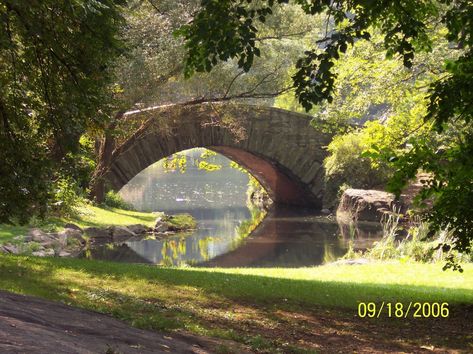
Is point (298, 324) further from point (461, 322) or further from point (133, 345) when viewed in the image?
point (133, 345)

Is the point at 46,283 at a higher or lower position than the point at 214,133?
lower

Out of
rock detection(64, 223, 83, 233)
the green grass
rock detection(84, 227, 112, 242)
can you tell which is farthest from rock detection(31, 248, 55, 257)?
the green grass

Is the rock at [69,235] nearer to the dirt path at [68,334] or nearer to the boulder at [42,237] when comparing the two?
the boulder at [42,237]

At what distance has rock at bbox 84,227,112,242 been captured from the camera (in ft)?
71.1

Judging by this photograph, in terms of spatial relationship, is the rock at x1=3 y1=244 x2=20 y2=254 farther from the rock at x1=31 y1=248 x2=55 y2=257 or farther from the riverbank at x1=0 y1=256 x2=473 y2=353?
the riverbank at x1=0 y1=256 x2=473 y2=353

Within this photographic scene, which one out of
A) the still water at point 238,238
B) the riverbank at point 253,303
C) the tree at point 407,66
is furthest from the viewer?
the still water at point 238,238

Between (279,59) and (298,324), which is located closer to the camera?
(298,324)

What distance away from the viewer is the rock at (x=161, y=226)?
25533mm

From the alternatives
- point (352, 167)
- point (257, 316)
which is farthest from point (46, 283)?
point (352, 167)

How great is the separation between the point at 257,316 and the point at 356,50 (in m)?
11.9

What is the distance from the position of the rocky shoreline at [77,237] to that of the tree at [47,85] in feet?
22.6

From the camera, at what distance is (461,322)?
8.87m
